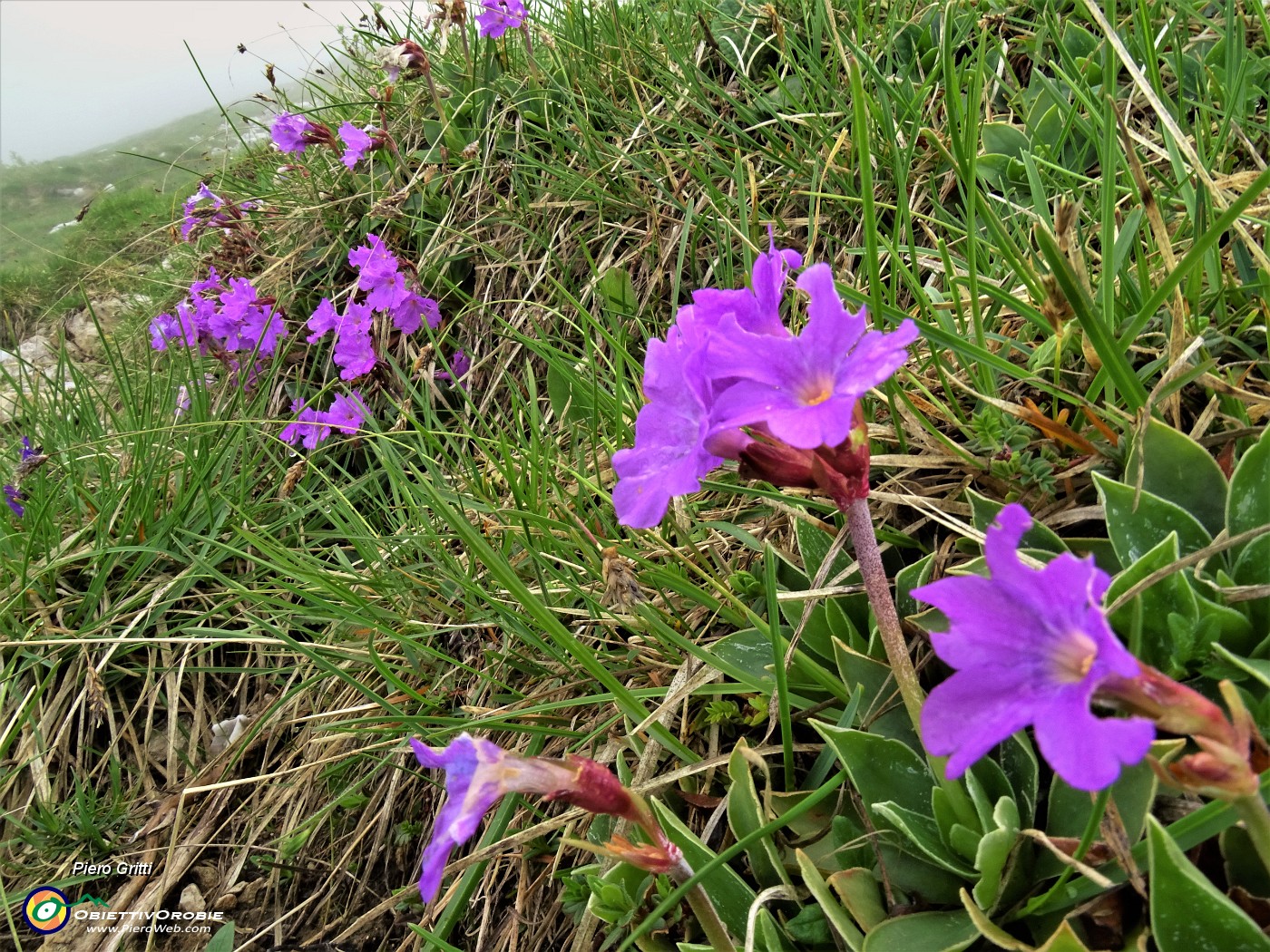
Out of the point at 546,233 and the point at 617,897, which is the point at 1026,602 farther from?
the point at 546,233

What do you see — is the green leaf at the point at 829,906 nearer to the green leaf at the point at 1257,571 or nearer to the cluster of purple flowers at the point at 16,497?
the green leaf at the point at 1257,571

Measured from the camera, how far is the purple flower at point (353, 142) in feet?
10.3

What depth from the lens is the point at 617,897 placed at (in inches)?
38.6

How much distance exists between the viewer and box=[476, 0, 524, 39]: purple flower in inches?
116

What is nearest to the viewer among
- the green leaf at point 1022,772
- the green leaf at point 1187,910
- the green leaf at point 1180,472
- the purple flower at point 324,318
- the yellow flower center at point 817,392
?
the green leaf at point 1187,910

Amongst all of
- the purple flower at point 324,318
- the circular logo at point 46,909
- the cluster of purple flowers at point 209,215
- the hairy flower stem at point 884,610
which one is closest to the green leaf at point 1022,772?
the hairy flower stem at point 884,610

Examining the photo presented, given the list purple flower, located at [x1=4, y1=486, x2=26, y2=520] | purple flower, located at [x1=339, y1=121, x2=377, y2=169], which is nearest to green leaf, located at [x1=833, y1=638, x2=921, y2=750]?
purple flower, located at [x1=339, y1=121, x2=377, y2=169]

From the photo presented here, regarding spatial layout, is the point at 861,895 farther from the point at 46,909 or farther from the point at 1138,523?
the point at 46,909

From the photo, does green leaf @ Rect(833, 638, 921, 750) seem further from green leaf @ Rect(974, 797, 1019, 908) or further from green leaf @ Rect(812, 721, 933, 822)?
green leaf @ Rect(974, 797, 1019, 908)

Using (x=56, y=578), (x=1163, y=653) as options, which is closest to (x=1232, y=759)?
(x=1163, y=653)

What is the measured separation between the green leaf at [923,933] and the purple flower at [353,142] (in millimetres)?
3154

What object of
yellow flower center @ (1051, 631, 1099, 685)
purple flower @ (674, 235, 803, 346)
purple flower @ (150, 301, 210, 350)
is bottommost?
yellow flower center @ (1051, 631, 1099, 685)

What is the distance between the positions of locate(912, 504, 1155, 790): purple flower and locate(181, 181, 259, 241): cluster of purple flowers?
148 inches

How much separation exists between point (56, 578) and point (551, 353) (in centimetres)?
189
